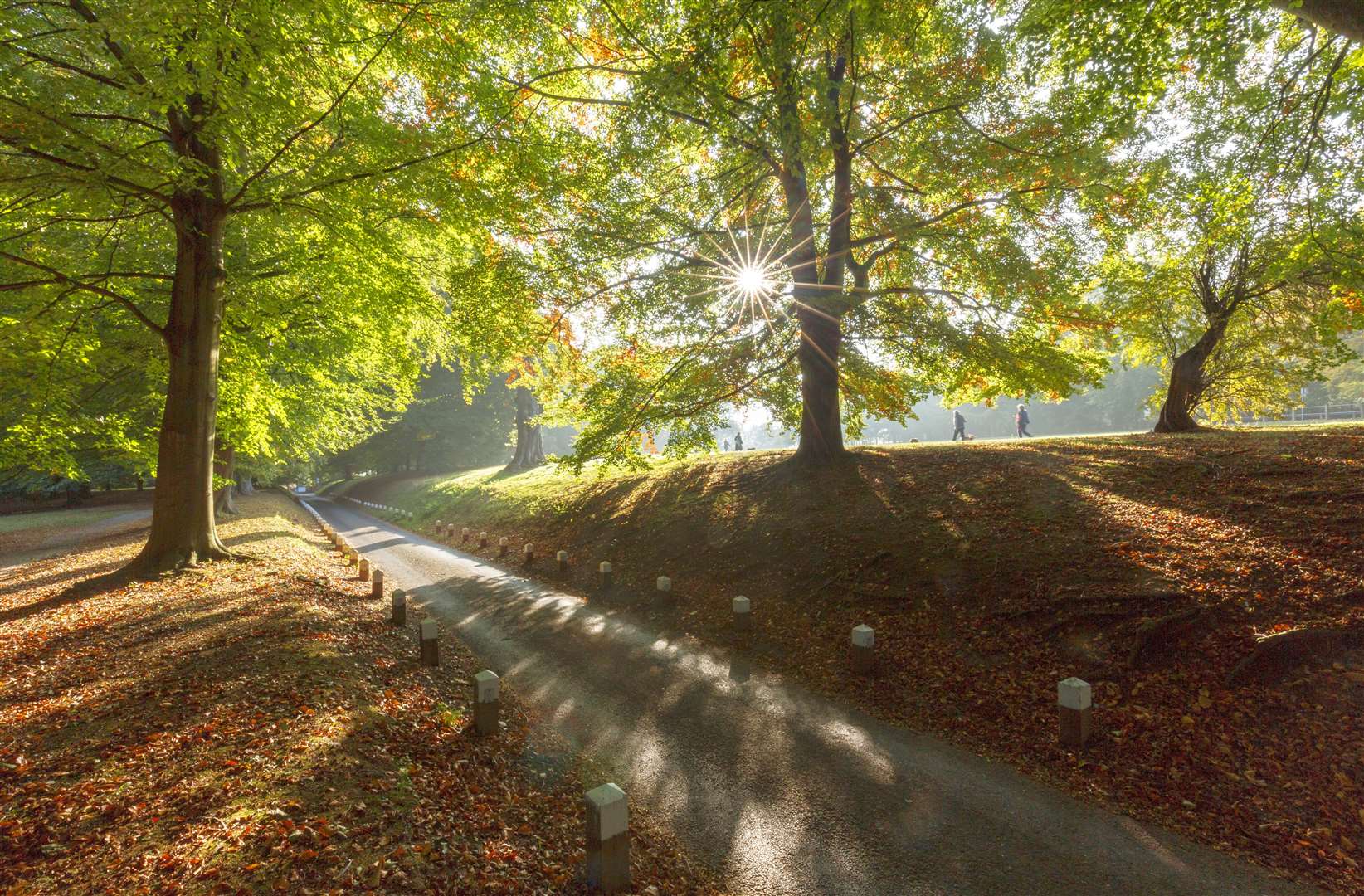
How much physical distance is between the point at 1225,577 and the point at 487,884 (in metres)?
7.52

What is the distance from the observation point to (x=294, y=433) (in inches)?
698

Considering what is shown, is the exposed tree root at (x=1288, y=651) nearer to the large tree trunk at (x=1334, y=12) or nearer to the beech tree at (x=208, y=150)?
the large tree trunk at (x=1334, y=12)

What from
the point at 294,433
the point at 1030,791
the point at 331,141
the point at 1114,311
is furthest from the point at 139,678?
the point at 1114,311

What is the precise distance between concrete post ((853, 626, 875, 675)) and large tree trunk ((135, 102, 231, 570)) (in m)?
11.1

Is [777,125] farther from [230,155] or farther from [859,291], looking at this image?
[230,155]

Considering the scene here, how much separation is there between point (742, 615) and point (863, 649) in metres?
2.03

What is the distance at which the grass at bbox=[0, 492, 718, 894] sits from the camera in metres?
3.07

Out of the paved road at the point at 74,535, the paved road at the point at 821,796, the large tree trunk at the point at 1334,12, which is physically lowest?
the paved road at the point at 821,796

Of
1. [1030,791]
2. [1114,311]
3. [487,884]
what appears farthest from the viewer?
[1114,311]

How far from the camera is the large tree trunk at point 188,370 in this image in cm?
898

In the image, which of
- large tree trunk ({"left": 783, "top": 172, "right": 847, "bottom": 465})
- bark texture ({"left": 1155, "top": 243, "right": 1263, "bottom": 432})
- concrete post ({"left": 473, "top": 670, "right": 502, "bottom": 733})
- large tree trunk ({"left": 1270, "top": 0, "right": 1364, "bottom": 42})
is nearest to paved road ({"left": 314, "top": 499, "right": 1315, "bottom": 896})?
concrete post ({"left": 473, "top": 670, "right": 502, "bottom": 733})

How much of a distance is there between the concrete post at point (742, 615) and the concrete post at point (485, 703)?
3.80 meters

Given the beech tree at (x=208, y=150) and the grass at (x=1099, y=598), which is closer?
the grass at (x=1099, y=598)

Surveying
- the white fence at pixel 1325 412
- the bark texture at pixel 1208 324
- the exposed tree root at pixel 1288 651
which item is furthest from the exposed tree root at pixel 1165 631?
the white fence at pixel 1325 412
